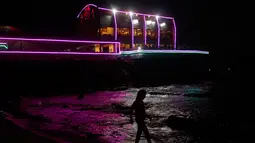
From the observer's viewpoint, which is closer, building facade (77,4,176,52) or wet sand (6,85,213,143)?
wet sand (6,85,213,143)

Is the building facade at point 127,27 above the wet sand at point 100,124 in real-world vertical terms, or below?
above

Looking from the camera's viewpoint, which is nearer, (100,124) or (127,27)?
(100,124)

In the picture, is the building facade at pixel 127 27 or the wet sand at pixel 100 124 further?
the building facade at pixel 127 27

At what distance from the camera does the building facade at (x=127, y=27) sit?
51062mm

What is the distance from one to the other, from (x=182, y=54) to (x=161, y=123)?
37276 millimetres

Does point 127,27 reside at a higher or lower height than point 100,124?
higher

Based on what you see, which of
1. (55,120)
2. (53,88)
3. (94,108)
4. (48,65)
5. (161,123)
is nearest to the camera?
(161,123)

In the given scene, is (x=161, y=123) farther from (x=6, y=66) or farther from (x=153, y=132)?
(x=6, y=66)

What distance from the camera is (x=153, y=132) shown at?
456 inches

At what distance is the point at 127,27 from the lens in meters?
54.6

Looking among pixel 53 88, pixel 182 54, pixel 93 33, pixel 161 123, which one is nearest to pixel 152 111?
pixel 161 123

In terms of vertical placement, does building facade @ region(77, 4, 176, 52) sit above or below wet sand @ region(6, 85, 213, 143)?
above

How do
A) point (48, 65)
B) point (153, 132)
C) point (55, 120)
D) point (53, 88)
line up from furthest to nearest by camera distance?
point (48, 65) < point (53, 88) < point (55, 120) < point (153, 132)

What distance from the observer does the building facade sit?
51.1 meters
